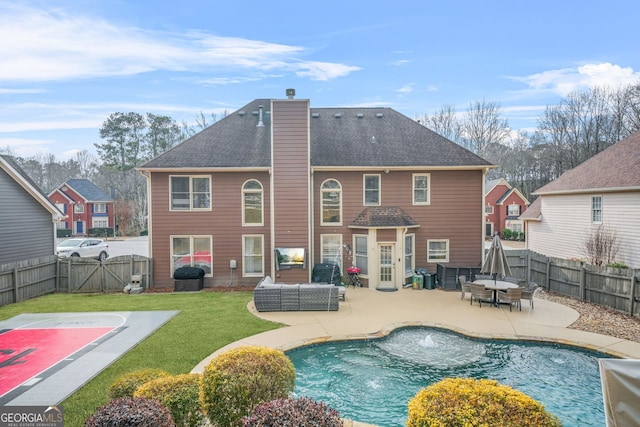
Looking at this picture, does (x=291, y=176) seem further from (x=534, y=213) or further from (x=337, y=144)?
(x=534, y=213)

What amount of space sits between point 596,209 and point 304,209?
15009 mm

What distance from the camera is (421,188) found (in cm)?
1659

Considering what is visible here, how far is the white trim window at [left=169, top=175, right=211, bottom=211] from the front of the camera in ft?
52.7

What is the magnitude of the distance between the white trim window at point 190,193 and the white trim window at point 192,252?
1.42 m

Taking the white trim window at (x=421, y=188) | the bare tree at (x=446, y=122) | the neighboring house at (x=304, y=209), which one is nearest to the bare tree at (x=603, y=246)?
the neighboring house at (x=304, y=209)

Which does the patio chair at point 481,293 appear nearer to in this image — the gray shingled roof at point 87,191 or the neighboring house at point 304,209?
the neighboring house at point 304,209

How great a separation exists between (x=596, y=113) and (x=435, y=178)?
1300 inches

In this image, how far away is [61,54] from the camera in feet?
40.7

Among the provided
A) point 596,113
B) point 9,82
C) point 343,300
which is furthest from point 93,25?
point 596,113

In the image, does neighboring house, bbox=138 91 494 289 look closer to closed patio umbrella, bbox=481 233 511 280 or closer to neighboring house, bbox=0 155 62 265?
closed patio umbrella, bbox=481 233 511 280

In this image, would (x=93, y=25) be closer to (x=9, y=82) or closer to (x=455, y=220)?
(x=9, y=82)

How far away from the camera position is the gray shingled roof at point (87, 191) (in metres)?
43.4

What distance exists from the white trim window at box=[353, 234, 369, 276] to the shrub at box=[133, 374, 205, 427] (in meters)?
11.7

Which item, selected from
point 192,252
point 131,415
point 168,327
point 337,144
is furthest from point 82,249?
point 131,415
